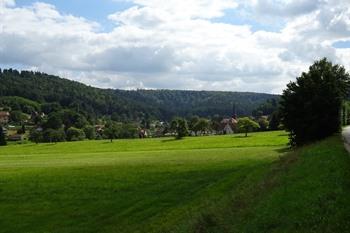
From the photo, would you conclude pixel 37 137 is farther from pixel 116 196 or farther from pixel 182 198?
pixel 182 198

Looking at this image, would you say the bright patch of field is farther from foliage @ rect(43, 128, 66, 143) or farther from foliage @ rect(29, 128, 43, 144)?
foliage @ rect(29, 128, 43, 144)

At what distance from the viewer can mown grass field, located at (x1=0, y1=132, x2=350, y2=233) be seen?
1633 cm

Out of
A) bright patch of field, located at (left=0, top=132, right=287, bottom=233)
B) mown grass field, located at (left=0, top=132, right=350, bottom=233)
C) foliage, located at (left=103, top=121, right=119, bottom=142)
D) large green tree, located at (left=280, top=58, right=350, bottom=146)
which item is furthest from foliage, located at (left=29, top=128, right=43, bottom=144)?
bright patch of field, located at (left=0, top=132, right=287, bottom=233)

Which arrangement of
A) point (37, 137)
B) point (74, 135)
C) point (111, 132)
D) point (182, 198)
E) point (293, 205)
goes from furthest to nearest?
point (74, 135), point (37, 137), point (111, 132), point (182, 198), point (293, 205)

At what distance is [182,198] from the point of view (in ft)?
94.8

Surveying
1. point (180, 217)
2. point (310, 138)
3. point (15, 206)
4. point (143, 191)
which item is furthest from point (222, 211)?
point (310, 138)

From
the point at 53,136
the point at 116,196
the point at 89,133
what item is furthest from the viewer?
the point at 89,133

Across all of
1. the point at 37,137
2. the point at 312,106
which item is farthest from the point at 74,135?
the point at 312,106

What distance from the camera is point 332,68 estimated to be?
60.8m

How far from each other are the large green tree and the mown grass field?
1398cm

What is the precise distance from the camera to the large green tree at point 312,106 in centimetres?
5347

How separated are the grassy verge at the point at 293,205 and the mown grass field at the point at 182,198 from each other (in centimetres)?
4

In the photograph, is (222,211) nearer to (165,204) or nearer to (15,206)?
(165,204)

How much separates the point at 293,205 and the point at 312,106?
38.6m
